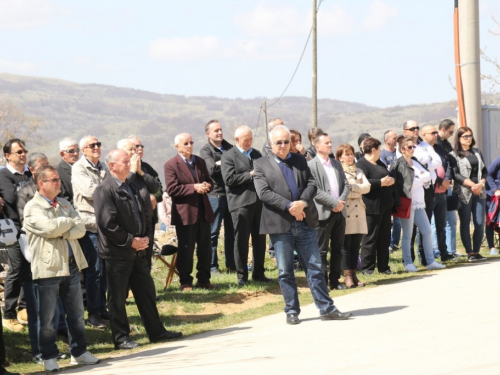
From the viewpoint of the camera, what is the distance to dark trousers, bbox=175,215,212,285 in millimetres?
12492

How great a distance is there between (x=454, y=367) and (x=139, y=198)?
4.16 metres

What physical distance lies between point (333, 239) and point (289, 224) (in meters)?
2.22

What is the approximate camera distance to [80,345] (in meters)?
8.86

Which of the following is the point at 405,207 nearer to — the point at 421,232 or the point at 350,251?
the point at 421,232

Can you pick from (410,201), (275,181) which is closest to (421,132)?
(410,201)

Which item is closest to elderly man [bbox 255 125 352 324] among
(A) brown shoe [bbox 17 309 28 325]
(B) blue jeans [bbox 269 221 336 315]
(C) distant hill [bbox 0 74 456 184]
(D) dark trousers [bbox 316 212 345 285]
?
(B) blue jeans [bbox 269 221 336 315]

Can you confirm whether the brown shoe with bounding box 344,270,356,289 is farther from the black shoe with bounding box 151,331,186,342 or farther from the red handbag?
the black shoe with bounding box 151,331,186,342

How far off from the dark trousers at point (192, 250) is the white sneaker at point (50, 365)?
407 cm

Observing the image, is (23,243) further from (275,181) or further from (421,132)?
(421,132)

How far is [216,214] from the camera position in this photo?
1351 centimetres

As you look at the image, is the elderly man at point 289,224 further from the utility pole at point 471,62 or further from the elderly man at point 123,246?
the utility pole at point 471,62

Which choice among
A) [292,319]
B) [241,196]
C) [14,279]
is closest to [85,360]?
[14,279]

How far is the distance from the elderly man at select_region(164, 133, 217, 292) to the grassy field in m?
0.38

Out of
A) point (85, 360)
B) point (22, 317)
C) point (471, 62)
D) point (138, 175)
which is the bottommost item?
point (85, 360)
